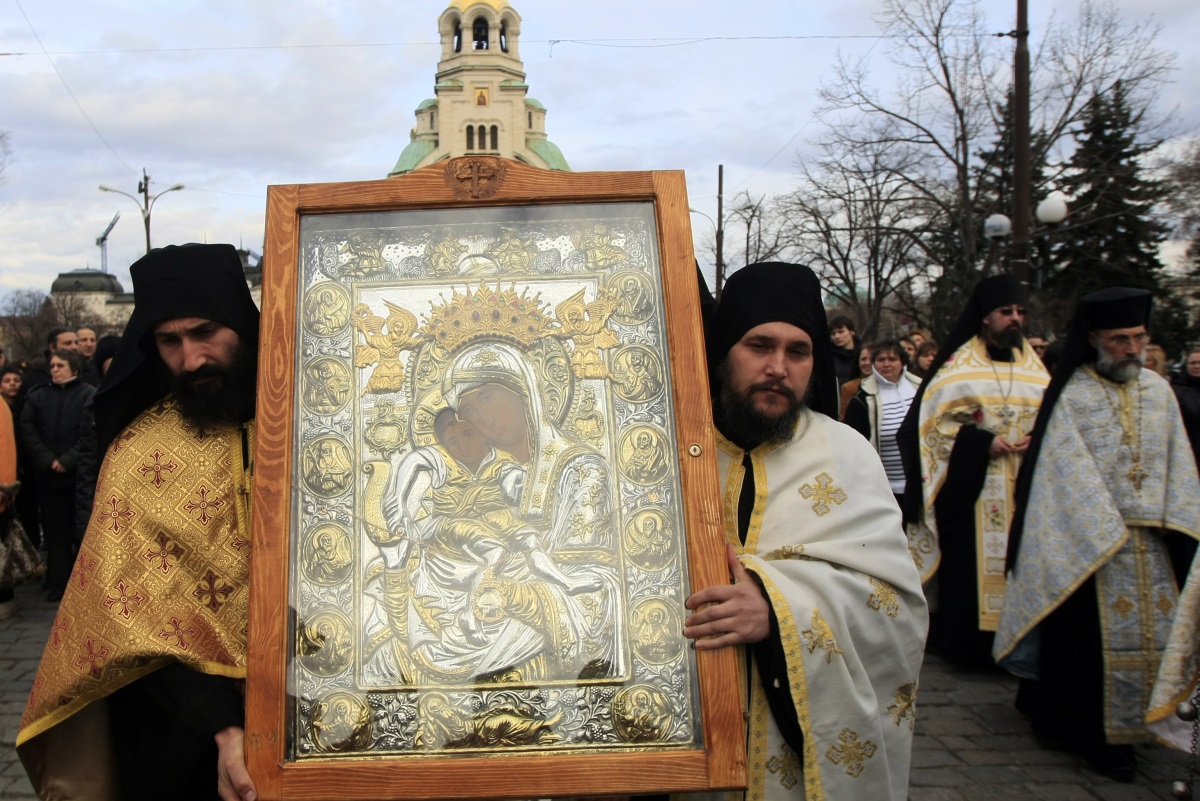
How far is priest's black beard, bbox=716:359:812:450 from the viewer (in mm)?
2576

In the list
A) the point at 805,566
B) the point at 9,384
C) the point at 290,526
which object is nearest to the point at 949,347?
the point at 805,566

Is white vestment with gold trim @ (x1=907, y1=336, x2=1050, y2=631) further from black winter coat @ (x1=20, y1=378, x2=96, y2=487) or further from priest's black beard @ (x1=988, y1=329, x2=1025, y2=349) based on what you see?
black winter coat @ (x1=20, y1=378, x2=96, y2=487)

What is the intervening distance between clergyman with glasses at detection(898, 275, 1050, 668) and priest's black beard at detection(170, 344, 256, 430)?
5.16 meters

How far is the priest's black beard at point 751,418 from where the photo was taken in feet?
8.45

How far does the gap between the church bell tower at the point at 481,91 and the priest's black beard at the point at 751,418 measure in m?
65.3

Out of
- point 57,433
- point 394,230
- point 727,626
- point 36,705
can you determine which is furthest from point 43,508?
point 727,626

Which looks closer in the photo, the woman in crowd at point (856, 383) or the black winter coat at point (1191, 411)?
the black winter coat at point (1191, 411)

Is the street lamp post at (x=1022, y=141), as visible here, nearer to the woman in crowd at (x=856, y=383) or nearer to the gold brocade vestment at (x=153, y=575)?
the woman in crowd at (x=856, y=383)

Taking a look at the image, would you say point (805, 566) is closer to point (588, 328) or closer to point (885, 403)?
point (588, 328)

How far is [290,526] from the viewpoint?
6.97ft

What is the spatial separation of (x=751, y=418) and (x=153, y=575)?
1463mm

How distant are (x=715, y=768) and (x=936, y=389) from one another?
17.0 ft

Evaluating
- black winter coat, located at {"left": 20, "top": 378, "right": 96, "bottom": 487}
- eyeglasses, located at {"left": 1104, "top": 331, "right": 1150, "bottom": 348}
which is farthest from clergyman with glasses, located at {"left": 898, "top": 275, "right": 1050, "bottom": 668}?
black winter coat, located at {"left": 20, "top": 378, "right": 96, "bottom": 487}

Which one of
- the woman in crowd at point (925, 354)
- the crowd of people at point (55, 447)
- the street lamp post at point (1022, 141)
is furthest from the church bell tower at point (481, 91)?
the crowd of people at point (55, 447)
